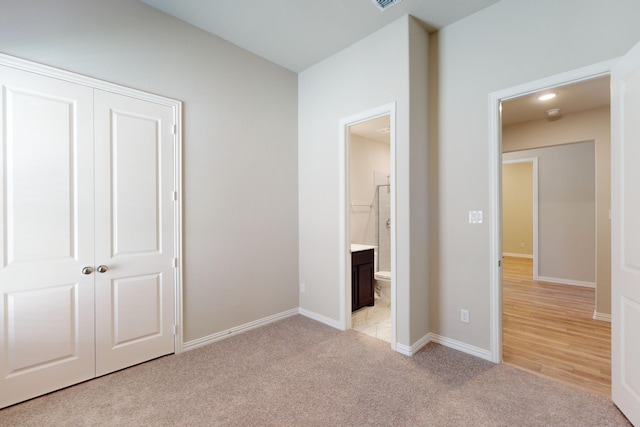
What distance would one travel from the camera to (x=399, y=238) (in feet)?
8.62

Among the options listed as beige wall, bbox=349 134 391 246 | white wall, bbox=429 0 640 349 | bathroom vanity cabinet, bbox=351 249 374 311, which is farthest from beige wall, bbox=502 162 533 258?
white wall, bbox=429 0 640 349

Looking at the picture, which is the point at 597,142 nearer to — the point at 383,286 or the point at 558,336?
the point at 558,336

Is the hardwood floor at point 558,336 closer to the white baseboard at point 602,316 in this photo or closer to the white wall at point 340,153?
the white baseboard at point 602,316

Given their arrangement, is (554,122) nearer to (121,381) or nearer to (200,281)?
(200,281)

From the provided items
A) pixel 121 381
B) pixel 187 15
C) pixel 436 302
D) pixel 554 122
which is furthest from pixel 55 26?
pixel 554 122

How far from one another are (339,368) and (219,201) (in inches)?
73.0

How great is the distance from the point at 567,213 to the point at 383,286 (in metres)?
3.78

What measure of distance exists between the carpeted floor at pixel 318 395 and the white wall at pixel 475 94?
534 millimetres

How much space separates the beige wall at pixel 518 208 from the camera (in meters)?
7.64

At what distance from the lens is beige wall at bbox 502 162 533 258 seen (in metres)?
7.64

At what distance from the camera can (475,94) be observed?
255 centimetres

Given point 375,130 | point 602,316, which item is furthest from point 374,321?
point 375,130

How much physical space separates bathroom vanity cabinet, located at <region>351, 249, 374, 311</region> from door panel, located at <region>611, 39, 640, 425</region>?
2.30m

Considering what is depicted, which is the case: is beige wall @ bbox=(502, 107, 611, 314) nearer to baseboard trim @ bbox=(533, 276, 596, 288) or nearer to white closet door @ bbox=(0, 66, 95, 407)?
baseboard trim @ bbox=(533, 276, 596, 288)
